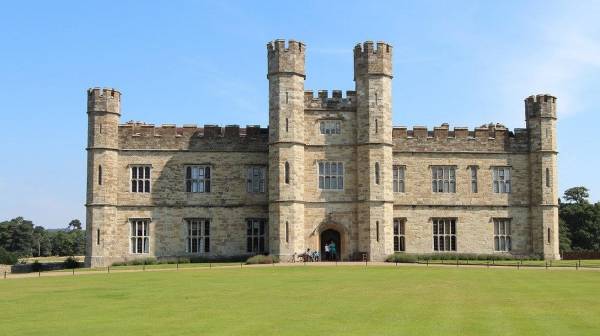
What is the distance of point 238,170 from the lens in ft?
144

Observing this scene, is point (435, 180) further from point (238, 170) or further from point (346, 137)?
point (238, 170)

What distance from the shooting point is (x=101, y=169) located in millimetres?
42125

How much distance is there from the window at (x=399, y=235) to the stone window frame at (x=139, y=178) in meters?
15.1

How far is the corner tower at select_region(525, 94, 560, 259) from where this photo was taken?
143ft

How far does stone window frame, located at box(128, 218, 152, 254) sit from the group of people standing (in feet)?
35.0

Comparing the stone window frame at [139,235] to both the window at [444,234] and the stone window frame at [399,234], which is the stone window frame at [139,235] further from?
the window at [444,234]

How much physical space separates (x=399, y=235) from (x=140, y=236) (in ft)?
51.2

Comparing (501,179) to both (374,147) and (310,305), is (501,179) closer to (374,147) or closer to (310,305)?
(374,147)

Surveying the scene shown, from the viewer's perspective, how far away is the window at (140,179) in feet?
141

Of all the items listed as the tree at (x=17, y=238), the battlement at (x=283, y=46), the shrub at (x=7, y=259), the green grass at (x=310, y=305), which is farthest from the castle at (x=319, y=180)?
the tree at (x=17, y=238)

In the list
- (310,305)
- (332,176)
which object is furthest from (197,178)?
(310,305)

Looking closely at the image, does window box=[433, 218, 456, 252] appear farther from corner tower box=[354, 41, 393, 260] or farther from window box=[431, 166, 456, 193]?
corner tower box=[354, 41, 393, 260]

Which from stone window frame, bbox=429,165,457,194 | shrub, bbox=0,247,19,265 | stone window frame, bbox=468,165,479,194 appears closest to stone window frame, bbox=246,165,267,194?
stone window frame, bbox=429,165,457,194

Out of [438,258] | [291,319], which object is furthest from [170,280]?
[438,258]
